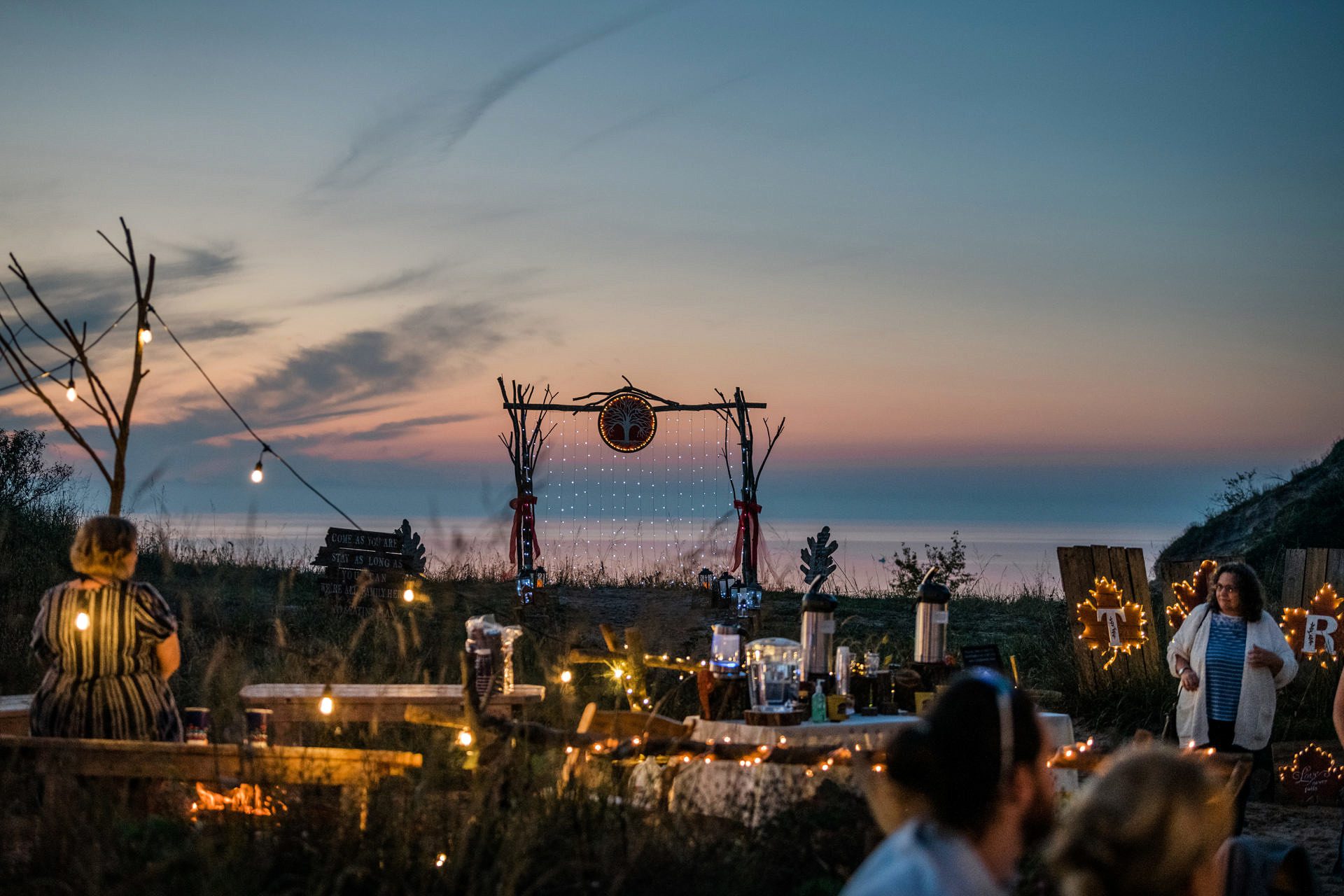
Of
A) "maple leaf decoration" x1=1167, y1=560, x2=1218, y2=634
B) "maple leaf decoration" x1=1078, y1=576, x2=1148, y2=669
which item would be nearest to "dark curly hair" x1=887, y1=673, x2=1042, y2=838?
"maple leaf decoration" x1=1167, y1=560, x2=1218, y2=634

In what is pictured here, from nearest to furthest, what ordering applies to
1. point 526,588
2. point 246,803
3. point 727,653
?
1. point 246,803
2. point 727,653
3. point 526,588

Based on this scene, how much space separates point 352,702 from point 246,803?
2.73 meters

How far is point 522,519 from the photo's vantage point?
13516 millimetres

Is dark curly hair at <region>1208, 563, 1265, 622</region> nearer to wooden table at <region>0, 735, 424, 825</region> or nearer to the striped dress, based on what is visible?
wooden table at <region>0, 735, 424, 825</region>

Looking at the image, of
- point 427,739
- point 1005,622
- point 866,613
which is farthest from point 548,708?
point 1005,622

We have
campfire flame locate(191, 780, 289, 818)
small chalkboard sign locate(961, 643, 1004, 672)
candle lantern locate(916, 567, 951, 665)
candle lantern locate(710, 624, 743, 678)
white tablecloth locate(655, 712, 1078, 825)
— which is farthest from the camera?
candle lantern locate(916, 567, 951, 665)

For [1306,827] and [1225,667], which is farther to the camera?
[1306,827]

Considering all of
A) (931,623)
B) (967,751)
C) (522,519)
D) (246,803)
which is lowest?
(246,803)

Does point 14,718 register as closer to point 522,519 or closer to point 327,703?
point 327,703

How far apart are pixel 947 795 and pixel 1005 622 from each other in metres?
12.5

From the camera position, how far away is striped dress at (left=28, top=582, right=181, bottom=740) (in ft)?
18.5

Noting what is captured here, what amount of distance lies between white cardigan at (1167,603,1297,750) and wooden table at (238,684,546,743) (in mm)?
4004

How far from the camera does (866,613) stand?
14.7 meters

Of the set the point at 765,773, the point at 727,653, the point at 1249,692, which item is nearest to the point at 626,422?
the point at 727,653
